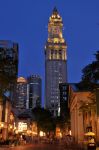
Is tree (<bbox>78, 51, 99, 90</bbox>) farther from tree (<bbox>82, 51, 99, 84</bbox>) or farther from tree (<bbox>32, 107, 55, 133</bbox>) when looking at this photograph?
tree (<bbox>32, 107, 55, 133</bbox>)

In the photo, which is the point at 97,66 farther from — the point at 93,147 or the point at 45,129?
the point at 45,129

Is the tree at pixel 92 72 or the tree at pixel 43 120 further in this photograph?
the tree at pixel 43 120

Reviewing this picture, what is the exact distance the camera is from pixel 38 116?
374 feet

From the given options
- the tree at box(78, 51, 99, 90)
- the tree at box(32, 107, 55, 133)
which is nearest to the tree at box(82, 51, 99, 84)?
the tree at box(78, 51, 99, 90)

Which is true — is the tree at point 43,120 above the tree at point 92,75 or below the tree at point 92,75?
below

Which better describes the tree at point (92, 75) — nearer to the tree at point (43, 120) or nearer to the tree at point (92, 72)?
the tree at point (92, 72)

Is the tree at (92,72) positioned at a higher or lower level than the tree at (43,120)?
higher

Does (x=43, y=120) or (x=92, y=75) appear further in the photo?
(x=43, y=120)

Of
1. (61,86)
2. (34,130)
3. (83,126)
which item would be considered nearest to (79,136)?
(83,126)

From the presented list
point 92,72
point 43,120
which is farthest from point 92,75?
point 43,120

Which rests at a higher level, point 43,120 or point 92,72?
point 92,72

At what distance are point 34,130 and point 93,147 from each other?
10084cm

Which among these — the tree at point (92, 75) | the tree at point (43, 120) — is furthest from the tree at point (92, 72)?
the tree at point (43, 120)

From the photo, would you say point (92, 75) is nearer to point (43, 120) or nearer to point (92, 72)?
point (92, 72)
